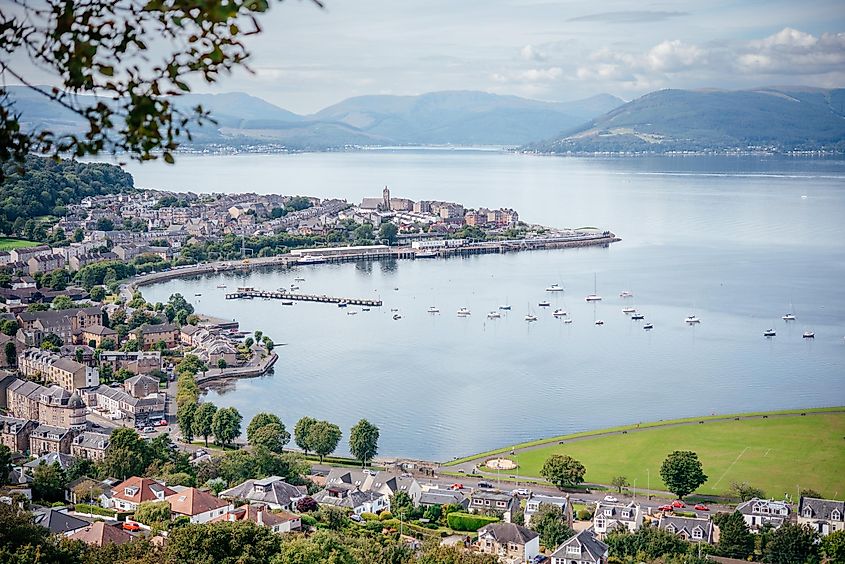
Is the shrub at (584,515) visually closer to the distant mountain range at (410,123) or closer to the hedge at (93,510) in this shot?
the hedge at (93,510)

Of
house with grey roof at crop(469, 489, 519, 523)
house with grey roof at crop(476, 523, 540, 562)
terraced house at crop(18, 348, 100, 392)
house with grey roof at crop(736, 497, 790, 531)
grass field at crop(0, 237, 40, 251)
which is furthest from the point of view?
grass field at crop(0, 237, 40, 251)

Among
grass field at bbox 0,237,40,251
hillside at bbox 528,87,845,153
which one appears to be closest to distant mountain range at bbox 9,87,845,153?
hillside at bbox 528,87,845,153

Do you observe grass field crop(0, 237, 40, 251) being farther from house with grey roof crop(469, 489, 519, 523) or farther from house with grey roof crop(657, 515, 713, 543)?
house with grey roof crop(657, 515, 713, 543)

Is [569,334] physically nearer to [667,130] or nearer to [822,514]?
[822,514]

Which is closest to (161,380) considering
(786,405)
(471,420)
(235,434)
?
(235,434)

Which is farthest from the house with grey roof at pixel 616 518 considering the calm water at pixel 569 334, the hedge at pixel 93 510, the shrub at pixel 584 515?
the hedge at pixel 93 510

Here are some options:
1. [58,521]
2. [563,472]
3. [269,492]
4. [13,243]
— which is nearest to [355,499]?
[269,492]
